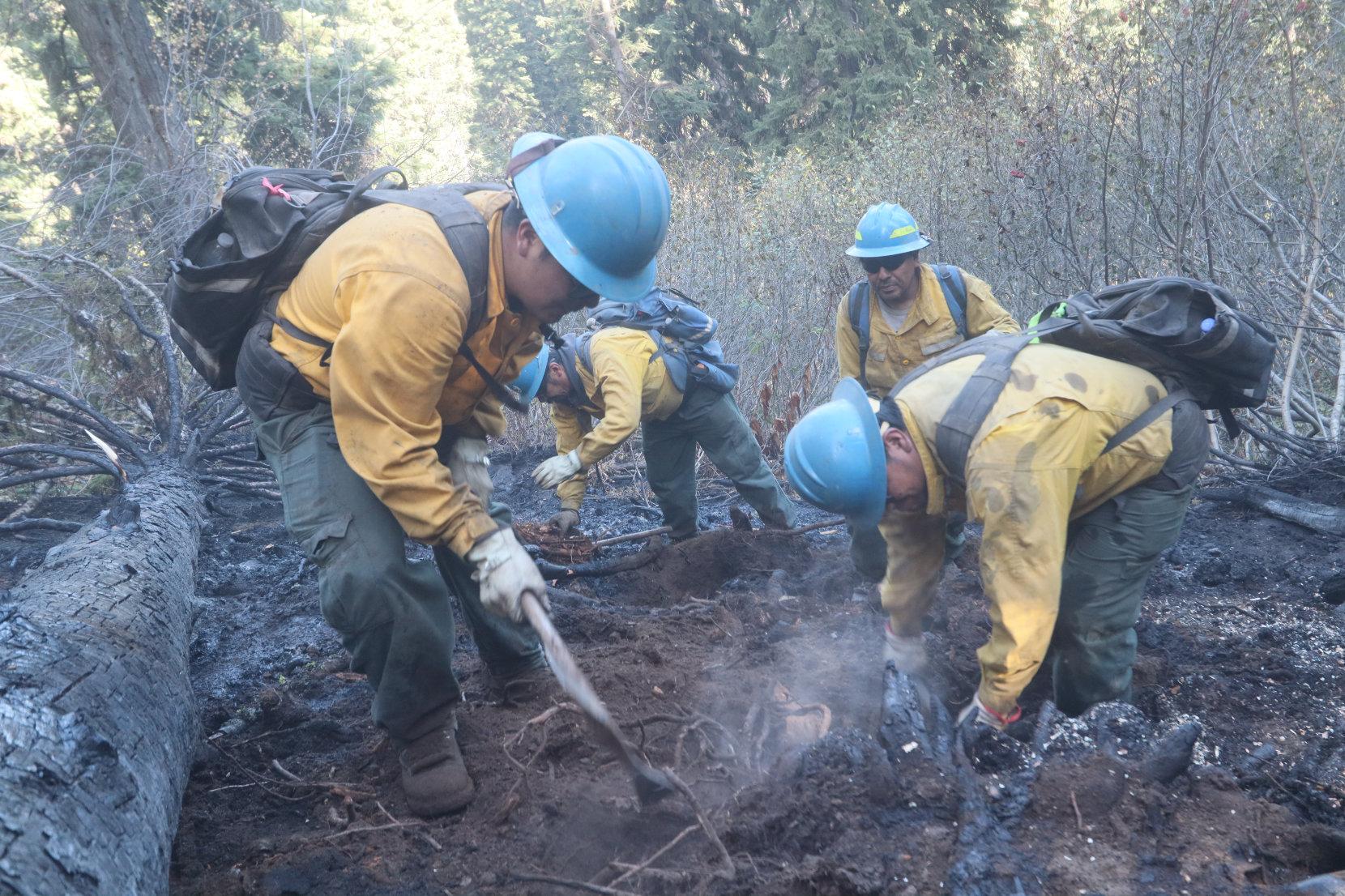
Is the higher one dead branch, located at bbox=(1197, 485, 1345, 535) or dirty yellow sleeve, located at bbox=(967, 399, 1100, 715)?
dirty yellow sleeve, located at bbox=(967, 399, 1100, 715)

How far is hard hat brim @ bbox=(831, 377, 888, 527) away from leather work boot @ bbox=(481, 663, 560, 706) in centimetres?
139

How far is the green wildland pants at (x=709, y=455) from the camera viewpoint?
5.35 meters

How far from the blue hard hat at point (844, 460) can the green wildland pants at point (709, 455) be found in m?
2.57

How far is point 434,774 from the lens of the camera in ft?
9.07

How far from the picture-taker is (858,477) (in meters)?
2.65

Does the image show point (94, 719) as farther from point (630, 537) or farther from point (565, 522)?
point (630, 537)

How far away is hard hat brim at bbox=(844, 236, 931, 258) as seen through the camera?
447cm

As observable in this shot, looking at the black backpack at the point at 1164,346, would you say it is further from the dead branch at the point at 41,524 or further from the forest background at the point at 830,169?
the dead branch at the point at 41,524

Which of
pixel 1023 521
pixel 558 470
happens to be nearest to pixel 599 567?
pixel 558 470

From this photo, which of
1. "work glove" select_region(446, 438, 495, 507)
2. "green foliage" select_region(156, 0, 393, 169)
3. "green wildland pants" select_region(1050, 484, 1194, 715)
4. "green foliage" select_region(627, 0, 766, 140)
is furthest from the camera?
"green foliage" select_region(627, 0, 766, 140)

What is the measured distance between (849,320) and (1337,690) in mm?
2675

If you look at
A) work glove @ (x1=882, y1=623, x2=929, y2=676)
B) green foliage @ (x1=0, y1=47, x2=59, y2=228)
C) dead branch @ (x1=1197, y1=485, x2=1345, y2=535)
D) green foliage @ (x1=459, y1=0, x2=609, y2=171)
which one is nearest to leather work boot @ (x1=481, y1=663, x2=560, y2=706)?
work glove @ (x1=882, y1=623, x2=929, y2=676)

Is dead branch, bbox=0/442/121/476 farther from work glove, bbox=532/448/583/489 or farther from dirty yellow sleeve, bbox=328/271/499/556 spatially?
dirty yellow sleeve, bbox=328/271/499/556

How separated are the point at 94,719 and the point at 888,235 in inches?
149
